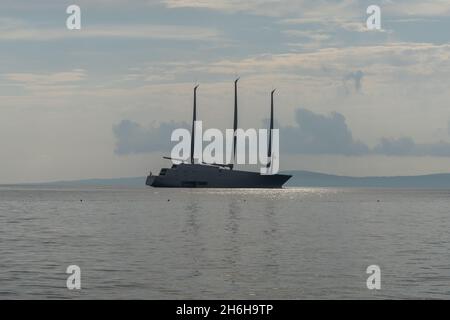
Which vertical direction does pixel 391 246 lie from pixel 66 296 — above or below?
above

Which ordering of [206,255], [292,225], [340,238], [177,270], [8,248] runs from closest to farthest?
1. [177,270]
2. [206,255]
3. [8,248]
4. [340,238]
5. [292,225]

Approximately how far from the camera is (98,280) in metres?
38.6

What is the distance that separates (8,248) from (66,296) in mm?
24351

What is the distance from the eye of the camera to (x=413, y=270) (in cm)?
4353

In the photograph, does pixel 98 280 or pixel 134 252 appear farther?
pixel 134 252

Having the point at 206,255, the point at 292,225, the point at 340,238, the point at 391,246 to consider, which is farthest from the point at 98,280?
the point at 292,225

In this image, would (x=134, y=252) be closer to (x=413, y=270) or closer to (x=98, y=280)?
(x=98, y=280)
